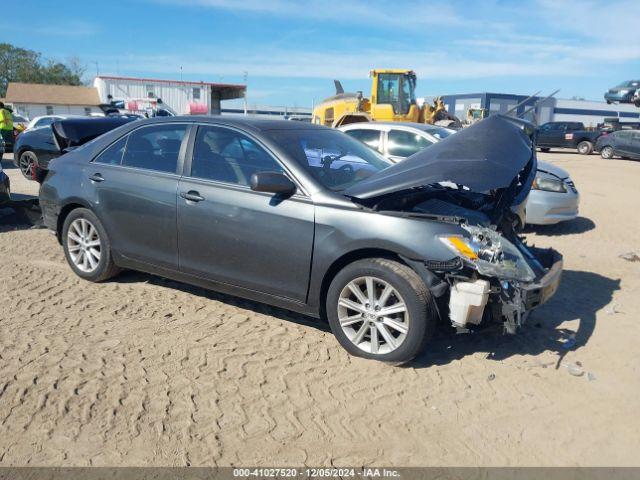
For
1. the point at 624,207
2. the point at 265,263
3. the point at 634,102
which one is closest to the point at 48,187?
the point at 265,263

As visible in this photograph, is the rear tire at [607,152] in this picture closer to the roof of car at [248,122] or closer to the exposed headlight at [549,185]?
the exposed headlight at [549,185]

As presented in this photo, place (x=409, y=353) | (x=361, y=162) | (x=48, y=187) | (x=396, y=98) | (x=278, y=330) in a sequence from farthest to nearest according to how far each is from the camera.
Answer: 1. (x=396, y=98)
2. (x=48, y=187)
3. (x=361, y=162)
4. (x=278, y=330)
5. (x=409, y=353)

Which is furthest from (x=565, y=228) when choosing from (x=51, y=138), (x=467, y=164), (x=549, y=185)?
(x=51, y=138)

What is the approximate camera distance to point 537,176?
8.26m

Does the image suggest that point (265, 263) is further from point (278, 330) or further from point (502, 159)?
point (502, 159)

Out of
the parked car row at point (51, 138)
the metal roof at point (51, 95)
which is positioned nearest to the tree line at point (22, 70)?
the metal roof at point (51, 95)

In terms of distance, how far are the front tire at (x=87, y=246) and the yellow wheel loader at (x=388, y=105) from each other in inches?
506

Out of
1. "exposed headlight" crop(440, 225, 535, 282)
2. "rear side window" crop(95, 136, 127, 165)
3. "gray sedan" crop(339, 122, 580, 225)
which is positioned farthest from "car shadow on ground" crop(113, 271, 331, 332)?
"gray sedan" crop(339, 122, 580, 225)

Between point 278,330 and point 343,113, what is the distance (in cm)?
1493

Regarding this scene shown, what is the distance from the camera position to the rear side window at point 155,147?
4797mm

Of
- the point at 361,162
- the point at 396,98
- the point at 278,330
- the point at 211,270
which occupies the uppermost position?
the point at 396,98

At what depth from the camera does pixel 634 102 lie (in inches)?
1247

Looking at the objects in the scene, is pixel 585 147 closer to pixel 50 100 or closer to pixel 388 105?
pixel 388 105

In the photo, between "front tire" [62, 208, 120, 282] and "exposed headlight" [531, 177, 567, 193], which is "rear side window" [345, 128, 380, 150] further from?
"front tire" [62, 208, 120, 282]
